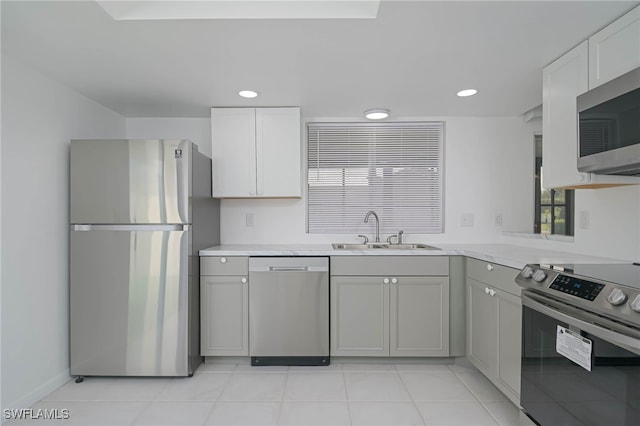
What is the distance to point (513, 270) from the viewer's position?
188 centimetres

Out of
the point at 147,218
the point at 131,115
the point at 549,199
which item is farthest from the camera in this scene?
the point at 549,199

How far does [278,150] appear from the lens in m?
2.82

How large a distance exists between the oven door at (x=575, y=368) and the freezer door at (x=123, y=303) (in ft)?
6.90

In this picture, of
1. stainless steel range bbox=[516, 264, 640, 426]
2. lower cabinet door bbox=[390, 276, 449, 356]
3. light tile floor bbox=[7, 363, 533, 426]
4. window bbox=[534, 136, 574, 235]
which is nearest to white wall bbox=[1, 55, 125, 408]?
light tile floor bbox=[7, 363, 533, 426]

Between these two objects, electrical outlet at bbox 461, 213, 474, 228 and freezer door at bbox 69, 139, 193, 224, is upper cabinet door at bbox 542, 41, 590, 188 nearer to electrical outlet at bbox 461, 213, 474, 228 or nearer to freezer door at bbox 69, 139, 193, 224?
electrical outlet at bbox 461, 213, 474, 228

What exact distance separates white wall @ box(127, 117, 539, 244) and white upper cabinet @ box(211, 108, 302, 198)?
12.8 inches

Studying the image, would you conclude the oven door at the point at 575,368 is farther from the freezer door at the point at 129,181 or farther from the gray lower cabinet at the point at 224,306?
the freezer door at the point at 129,181

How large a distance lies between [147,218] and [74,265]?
0.60 metres

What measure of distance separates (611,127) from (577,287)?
70 cm

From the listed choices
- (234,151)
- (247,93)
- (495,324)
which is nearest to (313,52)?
(247,93)

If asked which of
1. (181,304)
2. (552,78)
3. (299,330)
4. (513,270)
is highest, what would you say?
(552,78)

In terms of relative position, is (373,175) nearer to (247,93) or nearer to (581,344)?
(247,93)

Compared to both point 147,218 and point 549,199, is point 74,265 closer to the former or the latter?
point 147,218

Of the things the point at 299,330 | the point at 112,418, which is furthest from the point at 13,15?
the point at 299,330
